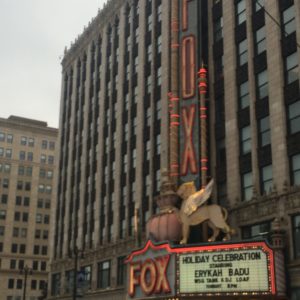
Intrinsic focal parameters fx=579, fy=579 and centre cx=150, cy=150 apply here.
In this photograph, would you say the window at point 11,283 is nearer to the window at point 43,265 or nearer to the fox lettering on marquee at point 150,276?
the window at point 43,265

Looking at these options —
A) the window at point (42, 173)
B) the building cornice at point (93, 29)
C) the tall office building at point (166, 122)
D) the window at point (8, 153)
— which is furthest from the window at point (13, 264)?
the building cornice at point (93, 29)

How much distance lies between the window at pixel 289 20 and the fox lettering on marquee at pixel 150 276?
60.6 feet

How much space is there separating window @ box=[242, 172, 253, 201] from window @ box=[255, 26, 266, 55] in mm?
9562

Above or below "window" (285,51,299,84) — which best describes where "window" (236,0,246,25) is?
above

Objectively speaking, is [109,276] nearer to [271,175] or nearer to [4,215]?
[271,175]

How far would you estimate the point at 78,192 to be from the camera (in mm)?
73500

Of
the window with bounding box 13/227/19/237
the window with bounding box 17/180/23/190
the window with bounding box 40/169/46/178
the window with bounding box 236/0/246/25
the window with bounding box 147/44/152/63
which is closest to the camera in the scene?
the window with bounding box 236/0/246/25

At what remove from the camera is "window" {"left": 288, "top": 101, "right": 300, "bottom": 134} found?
131 feet

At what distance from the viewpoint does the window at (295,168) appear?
1524 inches

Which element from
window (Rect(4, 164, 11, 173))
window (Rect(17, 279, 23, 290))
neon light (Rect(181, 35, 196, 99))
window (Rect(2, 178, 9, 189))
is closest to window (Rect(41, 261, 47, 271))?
window (Rect(17, 279, 23, 290))

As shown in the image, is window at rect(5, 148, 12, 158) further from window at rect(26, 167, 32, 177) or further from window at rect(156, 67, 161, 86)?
window at rect(156, 67, 161, 86)

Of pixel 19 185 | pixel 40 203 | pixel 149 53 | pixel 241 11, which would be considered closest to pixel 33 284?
pixel 40 203

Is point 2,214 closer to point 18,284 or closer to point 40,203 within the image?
point 40,203

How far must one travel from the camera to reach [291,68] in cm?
4109
